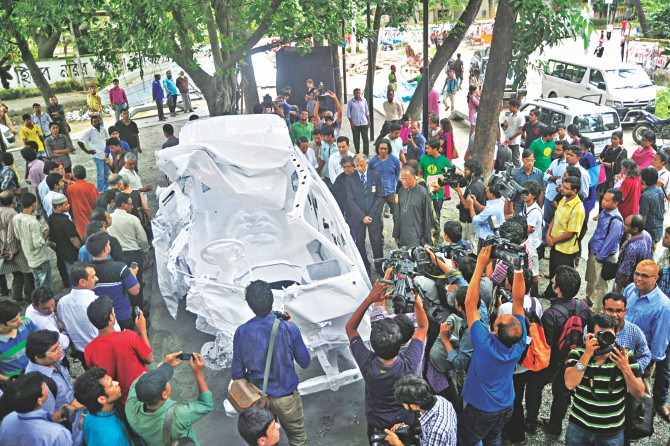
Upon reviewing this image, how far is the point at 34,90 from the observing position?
25016mm

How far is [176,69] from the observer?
2366 centimetres

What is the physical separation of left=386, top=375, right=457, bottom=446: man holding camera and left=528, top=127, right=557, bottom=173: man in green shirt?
22.0 ft

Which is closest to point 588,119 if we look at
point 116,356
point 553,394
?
point 553,394

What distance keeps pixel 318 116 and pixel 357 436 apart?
8930 mm

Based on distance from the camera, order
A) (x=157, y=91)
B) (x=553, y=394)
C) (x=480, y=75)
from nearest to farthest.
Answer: (x=553, y=394), (x=157, y=91), (x=480, y=75)

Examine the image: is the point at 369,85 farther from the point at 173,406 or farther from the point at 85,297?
the point at 173,406

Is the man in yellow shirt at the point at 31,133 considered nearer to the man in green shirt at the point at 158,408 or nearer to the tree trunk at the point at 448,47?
the tree trunk at the point at 448,47

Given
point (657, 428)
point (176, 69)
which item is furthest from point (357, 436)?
point (176, 69)

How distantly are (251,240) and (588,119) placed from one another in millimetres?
8293

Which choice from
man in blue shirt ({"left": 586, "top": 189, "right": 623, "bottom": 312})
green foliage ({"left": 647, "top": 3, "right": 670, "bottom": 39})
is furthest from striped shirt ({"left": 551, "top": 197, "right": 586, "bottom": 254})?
green foliage ({"left": 647, "top": 3, "right": 670, "bottom": 39})

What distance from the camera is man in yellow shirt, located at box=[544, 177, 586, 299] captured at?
6.70 m

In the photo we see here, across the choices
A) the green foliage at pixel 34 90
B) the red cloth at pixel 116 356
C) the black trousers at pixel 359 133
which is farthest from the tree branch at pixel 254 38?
the green foliage at pixel 34 90

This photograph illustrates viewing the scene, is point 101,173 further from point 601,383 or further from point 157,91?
point 601,383

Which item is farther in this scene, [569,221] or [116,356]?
[569,221]
